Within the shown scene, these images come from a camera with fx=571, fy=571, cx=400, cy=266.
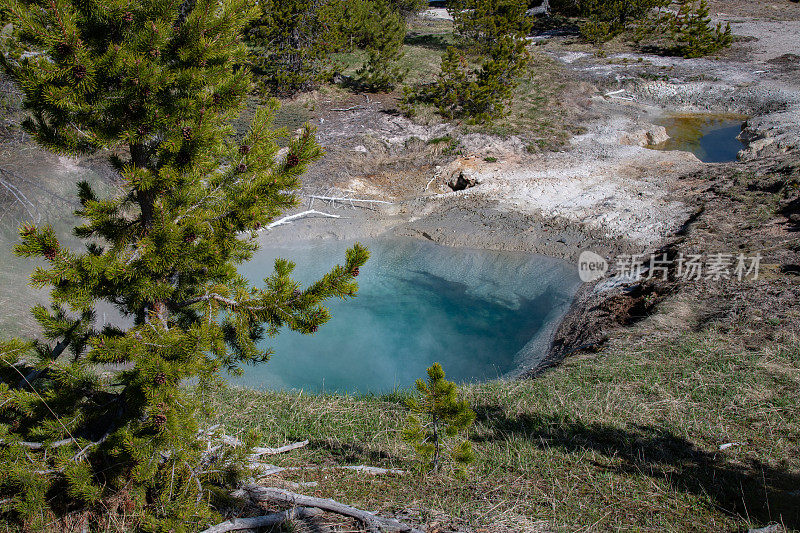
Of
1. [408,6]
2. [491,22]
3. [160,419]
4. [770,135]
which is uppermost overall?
[408,6]

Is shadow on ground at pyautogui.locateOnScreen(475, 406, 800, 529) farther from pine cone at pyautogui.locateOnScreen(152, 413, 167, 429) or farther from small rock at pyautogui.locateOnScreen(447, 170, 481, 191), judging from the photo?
small rock at pyautogui.locateOnScreen(447, 170, 481, 191)

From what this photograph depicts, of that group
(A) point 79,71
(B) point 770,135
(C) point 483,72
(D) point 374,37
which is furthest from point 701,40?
(A) point 79,71

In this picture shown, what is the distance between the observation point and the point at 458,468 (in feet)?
15.7

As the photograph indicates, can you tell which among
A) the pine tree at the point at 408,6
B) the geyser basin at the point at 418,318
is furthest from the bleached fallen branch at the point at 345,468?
the pine tree at the point at 408,6

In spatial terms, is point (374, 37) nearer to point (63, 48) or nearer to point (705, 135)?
point (705, 135)

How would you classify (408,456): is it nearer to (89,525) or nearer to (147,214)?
(89,525)

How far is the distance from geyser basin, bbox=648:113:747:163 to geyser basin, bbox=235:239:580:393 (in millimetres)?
8098

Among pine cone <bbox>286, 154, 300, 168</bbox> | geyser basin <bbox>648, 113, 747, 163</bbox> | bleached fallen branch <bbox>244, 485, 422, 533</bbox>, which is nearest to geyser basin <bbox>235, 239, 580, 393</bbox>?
bleached fallen branch <bbox>244, 485, 422, 533</bbox>

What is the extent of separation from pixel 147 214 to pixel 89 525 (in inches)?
81.3

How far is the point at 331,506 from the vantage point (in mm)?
3836

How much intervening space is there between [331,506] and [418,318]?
245 inches

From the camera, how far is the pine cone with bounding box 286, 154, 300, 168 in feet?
12.2

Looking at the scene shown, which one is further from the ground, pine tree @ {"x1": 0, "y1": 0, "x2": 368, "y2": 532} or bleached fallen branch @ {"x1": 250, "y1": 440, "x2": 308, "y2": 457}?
pine tree @ {"x1": 0, "y1": 0, "x2": 368, "y2": 532}

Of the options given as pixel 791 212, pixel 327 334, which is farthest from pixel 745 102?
pixel 327 334
